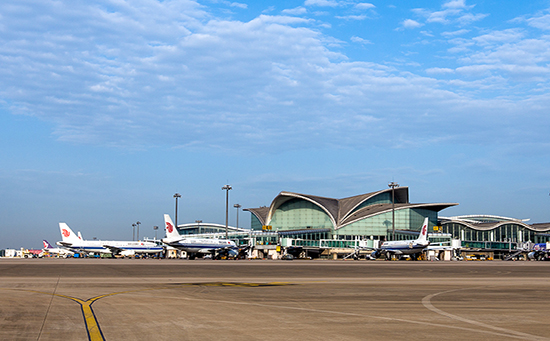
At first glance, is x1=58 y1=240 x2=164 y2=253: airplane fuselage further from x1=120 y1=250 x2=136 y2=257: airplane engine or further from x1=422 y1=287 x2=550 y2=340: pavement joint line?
x1=422 y1=287 x2=550 y2=340: pavement joint line

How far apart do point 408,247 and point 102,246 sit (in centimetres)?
7424

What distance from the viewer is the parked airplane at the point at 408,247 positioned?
10431 centimetres

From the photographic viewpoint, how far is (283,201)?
6959 inches

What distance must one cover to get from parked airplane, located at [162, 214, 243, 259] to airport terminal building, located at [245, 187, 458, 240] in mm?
52018

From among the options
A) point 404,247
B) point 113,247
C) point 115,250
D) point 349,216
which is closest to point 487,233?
point 349,216

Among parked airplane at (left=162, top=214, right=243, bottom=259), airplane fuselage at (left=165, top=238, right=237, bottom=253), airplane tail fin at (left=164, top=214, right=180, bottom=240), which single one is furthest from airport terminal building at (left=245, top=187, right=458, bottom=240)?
airplane tail fin at (left=164, top=214, right=180, bottom=240)

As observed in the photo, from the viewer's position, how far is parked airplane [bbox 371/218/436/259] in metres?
104

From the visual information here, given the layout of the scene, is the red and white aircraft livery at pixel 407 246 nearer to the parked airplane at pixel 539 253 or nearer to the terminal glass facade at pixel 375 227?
the parked airplane at pixel 539 253

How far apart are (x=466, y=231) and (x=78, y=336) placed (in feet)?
626

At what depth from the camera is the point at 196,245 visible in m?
99.9

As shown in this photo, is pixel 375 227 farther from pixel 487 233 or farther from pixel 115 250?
A: pixel 115 250

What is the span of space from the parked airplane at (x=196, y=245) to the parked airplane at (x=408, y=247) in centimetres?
3502

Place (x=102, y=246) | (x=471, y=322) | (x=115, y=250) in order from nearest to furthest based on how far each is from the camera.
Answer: (x=471, y=322) → (x=115, y=250) → (x=102, y=246)

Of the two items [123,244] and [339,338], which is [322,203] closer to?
[123,244]
